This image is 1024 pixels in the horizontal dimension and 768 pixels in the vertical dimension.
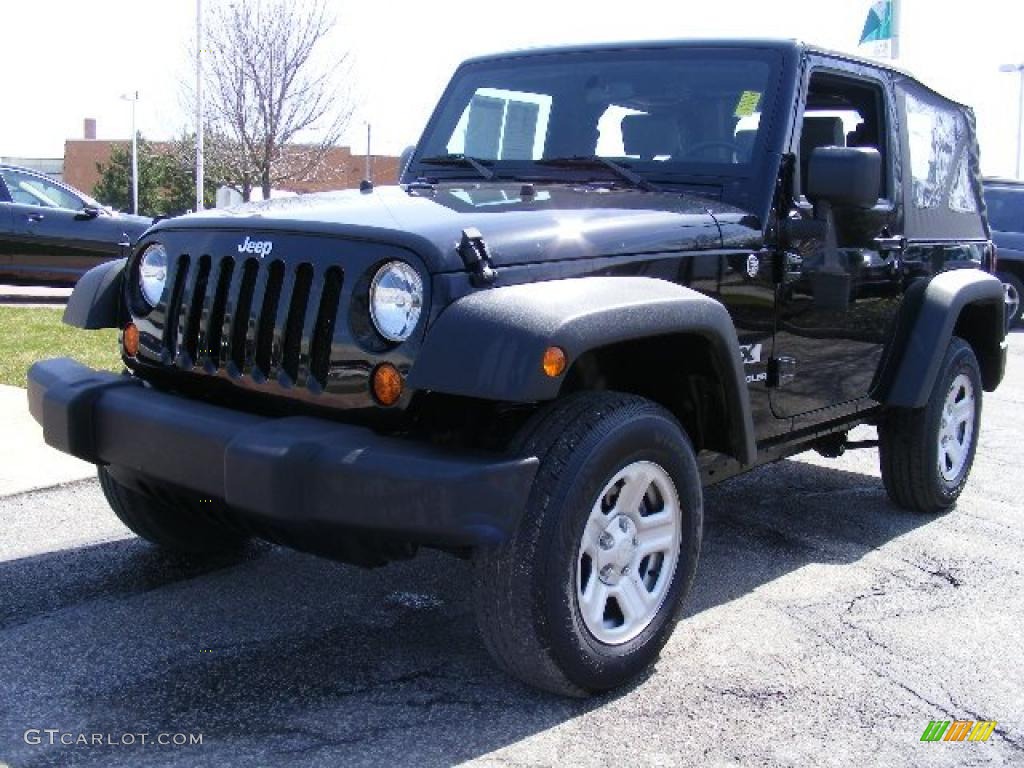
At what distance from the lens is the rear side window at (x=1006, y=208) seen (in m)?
14.4

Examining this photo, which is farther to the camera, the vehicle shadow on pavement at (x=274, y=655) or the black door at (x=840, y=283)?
the black door at (x=840, y=283)

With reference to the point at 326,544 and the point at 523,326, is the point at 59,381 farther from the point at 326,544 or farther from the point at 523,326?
the point at 523,326

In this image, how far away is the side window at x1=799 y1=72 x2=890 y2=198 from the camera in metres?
4.28

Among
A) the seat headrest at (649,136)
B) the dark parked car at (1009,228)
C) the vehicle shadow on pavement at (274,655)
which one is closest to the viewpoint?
the vehicle shadow on pavement at (274,655)

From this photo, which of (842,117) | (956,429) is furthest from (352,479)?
(956,429)

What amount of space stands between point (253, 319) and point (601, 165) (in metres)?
1.60

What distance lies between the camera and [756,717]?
3.14 meters

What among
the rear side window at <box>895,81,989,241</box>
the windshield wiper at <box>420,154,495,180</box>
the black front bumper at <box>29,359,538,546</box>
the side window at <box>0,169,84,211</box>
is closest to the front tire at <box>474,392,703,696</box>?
the black front bumper at <box>29,359,538,546</box>

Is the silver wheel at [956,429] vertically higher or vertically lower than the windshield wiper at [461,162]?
lower

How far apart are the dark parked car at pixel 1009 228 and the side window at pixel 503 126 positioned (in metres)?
11.3

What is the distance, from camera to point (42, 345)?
8953mm

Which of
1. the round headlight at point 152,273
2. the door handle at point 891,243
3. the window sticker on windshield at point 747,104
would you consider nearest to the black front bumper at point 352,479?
the round headlight at point 152,273

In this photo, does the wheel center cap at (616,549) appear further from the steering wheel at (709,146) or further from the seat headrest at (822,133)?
the seat headrest at (822,133)

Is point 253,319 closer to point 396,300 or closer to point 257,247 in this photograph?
point 257,247
